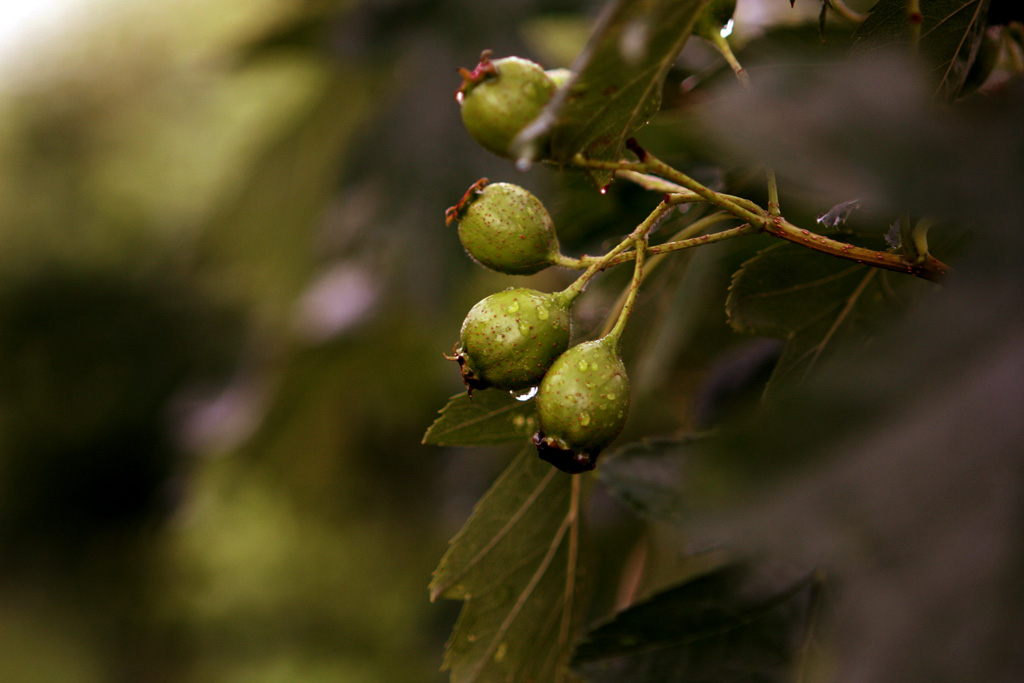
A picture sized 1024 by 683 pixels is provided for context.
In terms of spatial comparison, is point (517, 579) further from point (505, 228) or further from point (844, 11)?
point (844, 11)

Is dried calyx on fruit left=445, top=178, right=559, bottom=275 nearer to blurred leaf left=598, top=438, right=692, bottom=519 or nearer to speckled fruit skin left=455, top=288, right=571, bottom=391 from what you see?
speckled fruit skin left=455, top=288, right=571, bottom=391

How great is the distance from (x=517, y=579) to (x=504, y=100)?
455 mm

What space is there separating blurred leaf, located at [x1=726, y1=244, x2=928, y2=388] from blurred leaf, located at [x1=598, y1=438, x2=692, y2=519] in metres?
0.10

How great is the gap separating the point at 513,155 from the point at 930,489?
24cm

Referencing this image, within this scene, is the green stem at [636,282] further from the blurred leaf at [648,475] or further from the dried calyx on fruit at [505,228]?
the blurred leaf at [648,475]

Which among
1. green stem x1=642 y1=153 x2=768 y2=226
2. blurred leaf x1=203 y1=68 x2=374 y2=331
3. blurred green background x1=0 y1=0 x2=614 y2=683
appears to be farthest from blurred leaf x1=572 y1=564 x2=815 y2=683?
blurred leaf x1=203 y1=68 x2=374 y2=331

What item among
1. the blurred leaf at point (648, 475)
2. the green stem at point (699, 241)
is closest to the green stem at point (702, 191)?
the green stem at point (699, 241)

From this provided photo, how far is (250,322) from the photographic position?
1.71 metres

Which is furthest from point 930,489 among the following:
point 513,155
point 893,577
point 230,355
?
point 230,355

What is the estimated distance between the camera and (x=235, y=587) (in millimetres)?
5133

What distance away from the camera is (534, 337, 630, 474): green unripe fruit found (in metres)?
0.43

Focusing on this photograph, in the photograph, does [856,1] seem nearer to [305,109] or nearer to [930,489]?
[930,489]

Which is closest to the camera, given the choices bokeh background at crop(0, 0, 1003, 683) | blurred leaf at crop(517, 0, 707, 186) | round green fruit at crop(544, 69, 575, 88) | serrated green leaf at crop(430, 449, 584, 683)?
blurred leaf at crop(517, 0, 707, 186)

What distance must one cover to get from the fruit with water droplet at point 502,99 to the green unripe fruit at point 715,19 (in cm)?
14
